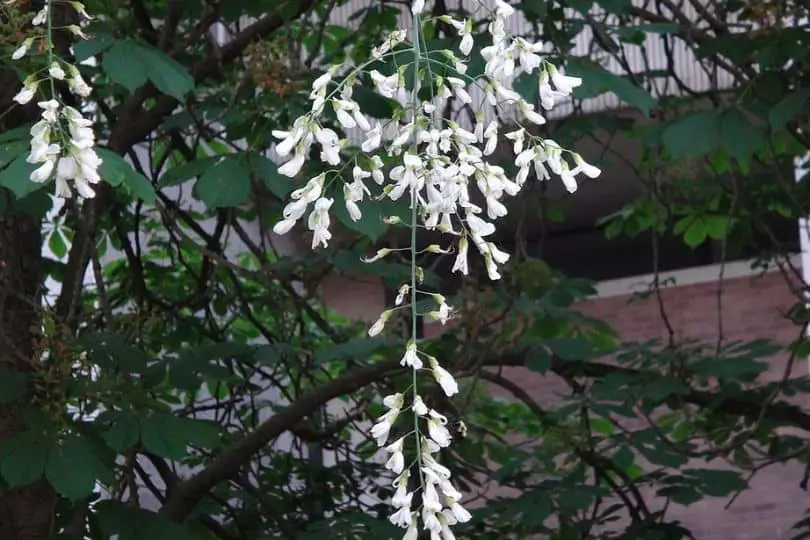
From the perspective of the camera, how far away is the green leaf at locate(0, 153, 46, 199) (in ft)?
7.81

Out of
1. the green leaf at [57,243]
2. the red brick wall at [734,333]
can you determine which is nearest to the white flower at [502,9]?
the green leaf at [57,243]

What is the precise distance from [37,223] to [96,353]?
0.57 m

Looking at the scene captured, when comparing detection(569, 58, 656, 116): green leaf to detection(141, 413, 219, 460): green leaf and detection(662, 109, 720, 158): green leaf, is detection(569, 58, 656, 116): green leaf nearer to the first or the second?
detection(662, 109, 720, 158): green leaf

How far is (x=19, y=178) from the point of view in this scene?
7.97ft

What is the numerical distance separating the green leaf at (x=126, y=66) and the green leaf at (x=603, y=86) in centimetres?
102

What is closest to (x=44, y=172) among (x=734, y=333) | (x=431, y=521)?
(x=431, y=521)

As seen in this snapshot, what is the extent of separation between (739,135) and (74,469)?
5.78 feet

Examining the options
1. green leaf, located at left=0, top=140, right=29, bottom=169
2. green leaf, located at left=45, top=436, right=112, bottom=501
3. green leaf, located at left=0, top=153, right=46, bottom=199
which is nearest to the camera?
green leaf, located at left=0, top=153, right=46, bottom=199

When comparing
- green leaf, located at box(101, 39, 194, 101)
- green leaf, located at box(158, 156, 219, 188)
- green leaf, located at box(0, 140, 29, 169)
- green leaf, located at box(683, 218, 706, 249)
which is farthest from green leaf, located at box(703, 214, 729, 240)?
green leaf, located at box(0, 140, 29, 169)

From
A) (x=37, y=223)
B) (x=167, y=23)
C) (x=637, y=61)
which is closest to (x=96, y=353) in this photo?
(x=37, y=223)

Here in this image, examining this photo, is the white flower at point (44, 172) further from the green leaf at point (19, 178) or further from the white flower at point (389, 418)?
the white flower at point (389, 418)

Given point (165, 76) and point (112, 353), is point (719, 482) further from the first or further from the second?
point (165, 76)

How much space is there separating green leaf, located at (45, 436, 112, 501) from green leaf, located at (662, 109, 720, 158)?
1576mm

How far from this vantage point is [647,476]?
4465 mm
